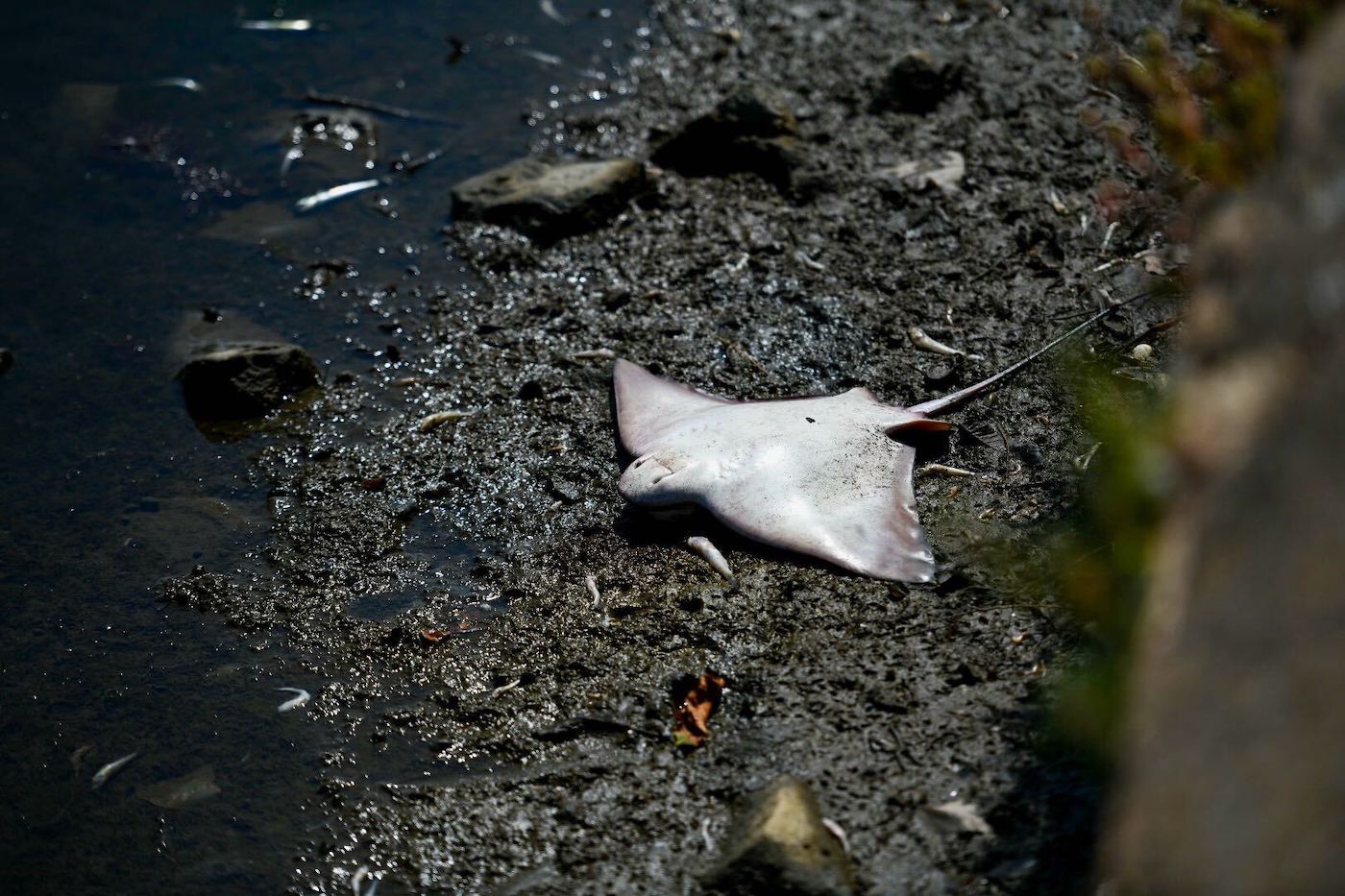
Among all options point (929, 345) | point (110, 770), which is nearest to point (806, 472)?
point (929, 345)

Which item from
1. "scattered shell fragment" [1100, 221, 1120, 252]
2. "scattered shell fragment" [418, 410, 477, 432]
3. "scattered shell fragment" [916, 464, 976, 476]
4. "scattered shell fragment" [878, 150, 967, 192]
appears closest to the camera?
"scattered shell fragment" [916, 464, 976, 476]

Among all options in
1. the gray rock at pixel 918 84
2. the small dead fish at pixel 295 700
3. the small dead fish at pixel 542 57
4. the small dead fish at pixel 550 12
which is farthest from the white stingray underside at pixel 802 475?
the small dead fish at pixel 550 12

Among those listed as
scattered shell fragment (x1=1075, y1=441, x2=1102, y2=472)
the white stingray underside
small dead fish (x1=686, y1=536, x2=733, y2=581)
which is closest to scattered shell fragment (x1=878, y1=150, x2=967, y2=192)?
the white stingray underside

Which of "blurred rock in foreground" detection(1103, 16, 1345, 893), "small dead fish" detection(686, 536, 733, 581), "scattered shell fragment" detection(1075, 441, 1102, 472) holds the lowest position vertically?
"small dead fish" detection(686, 536, 733, 581)

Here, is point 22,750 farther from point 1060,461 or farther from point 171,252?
point 1060,461

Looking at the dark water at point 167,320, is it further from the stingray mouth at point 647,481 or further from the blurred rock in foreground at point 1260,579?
the blurred rock in foreground at point 1260,579

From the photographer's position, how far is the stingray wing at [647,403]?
14.5 ft

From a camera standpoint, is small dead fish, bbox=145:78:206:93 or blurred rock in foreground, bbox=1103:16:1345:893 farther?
small dead fish, bbox=145:78:206:93

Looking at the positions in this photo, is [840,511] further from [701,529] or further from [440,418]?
[440,418]

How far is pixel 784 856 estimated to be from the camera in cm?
287

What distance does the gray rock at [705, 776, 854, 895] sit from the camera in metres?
2.86

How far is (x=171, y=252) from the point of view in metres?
5.93

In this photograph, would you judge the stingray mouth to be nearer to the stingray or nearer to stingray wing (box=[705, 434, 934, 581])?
the stingray

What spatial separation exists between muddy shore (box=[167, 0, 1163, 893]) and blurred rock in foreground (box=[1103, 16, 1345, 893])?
1255 mm
